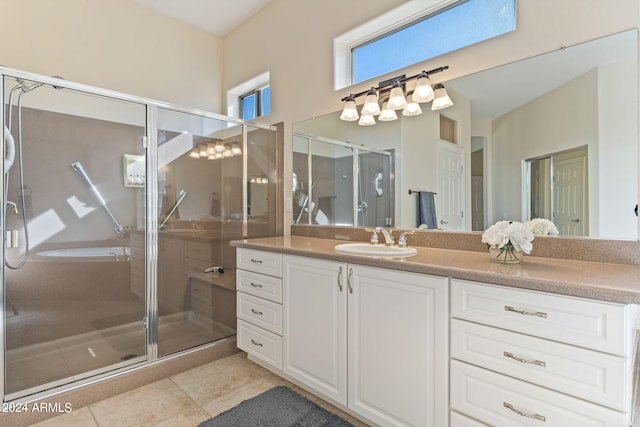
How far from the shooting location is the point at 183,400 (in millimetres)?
1898

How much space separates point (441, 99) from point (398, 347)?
4.54 ft

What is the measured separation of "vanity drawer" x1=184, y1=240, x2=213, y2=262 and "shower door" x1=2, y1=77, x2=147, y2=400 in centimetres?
38

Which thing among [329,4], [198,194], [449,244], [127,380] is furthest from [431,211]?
[127,380]

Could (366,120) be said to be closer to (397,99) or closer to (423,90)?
(397,99)

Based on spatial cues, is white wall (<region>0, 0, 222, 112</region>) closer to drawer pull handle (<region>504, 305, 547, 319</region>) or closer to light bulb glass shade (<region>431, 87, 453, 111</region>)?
light bulb glass shade (<region>431, 87, 453, 111</region>)

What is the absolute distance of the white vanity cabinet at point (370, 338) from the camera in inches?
52.3

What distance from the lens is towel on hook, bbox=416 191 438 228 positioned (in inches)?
76.0

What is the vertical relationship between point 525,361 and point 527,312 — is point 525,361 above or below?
below

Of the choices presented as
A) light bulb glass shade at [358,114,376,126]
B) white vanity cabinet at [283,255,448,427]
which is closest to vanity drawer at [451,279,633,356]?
white vanity cabinet at [283,255,448,427]

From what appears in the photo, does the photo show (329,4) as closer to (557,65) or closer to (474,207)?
(557,65)

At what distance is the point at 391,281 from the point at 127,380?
1.80m

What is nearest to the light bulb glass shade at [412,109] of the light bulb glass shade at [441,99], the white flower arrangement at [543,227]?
the light bulb glass shade at [441,99]

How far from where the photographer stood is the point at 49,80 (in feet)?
6.01

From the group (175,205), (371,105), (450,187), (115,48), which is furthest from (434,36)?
(115,48)
